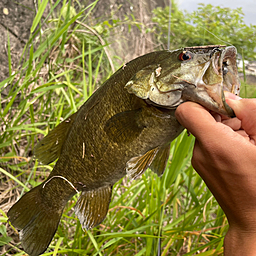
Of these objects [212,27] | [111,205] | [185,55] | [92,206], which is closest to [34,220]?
[92,206]

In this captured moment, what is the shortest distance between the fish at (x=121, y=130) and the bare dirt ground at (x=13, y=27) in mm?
1347

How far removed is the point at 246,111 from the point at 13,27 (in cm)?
211

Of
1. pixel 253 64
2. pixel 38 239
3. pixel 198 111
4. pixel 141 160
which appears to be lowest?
pixel 253 64

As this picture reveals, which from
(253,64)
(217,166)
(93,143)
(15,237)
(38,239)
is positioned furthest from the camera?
(253,64)

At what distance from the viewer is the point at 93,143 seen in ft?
3.36

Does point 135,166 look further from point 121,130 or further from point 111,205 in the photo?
point 111,205

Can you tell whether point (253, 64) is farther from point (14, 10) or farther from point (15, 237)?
point (15, 237)

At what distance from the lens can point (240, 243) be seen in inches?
31.3

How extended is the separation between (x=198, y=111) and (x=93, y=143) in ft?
1.38

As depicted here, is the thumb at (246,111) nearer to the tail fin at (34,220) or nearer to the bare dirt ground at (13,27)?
the tail fin at (34,220)

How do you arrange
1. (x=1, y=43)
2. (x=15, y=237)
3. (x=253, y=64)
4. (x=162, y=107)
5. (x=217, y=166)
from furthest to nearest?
(x=253, y=64) → (x=1, y=43) → (x=15, y=237) → (x=162, y=107) → (x=217, y=166)

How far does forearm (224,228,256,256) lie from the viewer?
0.77m

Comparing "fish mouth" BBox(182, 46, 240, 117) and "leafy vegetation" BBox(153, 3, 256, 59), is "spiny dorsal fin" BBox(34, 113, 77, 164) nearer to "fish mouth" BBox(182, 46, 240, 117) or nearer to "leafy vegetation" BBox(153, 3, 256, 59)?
"fish mouth" BBox(182, 46, 240, 117)

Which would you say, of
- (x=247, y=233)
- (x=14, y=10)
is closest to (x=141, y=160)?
(x=247, y=233)
